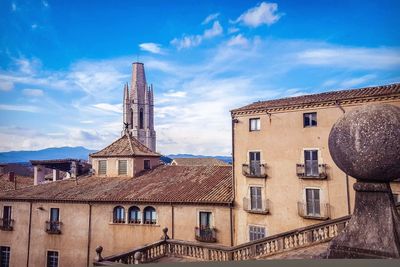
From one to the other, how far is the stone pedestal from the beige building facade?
394 inches

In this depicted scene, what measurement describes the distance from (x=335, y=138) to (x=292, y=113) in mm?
11094

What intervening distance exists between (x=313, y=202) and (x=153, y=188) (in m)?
7.88

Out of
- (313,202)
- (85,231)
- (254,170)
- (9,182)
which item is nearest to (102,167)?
(85,231)

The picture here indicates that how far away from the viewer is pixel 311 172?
15.6m

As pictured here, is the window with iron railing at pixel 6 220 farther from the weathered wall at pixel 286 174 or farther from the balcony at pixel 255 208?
the balcony at pixel 255 208

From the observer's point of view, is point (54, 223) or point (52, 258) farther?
point (54, 223)

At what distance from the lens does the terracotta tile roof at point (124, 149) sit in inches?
843

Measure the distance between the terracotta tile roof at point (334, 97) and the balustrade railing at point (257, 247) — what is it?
7.00 m

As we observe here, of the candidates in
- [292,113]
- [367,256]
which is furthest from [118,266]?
[292,113]

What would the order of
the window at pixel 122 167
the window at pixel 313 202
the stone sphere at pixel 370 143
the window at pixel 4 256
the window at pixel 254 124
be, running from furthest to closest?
the window at pixel 122 167
the window at pixel 4 256
the window at pixel 254 124
the window at pixel 313 202
the stone sphere at pixel 370 143

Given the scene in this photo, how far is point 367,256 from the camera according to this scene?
5152mm

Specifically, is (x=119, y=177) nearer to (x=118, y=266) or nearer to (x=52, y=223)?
(x=52, y=223)

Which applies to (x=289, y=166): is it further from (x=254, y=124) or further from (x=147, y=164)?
(x=147, y=164)

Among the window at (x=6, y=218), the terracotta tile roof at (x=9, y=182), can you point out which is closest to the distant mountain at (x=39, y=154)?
the window at (x=6, y=218)
